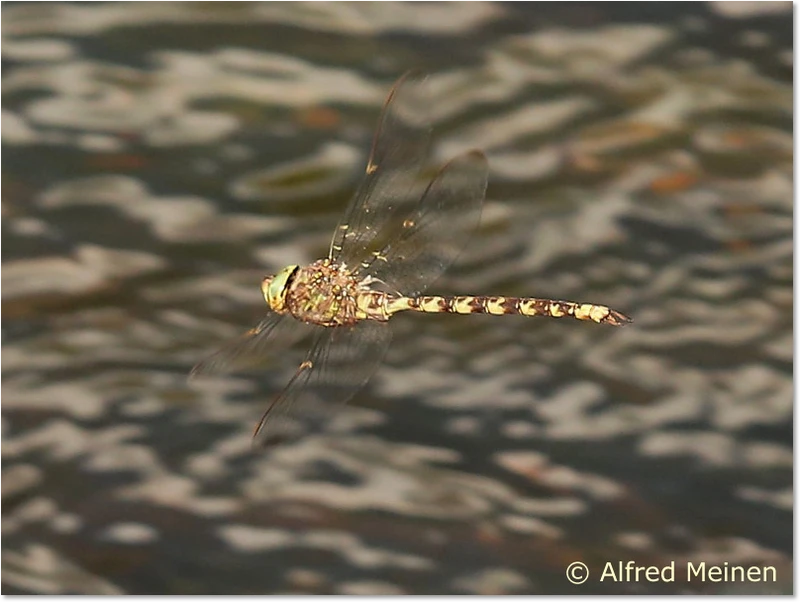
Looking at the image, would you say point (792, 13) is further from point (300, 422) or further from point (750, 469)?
point (300, 422)

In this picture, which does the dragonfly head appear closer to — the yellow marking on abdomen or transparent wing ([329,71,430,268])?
transparent wing ([329,71,430,268])

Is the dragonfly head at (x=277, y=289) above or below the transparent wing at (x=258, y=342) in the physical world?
above

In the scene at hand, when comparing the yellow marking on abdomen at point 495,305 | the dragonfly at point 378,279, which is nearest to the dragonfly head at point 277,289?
the dragonfly at point 378,279

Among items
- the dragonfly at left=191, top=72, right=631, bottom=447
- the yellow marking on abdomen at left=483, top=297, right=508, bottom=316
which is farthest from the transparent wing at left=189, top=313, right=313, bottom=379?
the yellow marking on abdomen at left=483, top=297, right=508, bottom=316

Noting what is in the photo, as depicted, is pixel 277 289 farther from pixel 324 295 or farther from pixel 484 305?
pixel 484 305

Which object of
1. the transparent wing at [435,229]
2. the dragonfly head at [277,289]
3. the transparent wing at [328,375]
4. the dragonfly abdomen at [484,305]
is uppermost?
the transparent wing at [435,229]

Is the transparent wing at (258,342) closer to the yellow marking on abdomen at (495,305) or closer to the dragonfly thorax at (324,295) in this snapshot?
the dragonfly thorax at (324,295)
